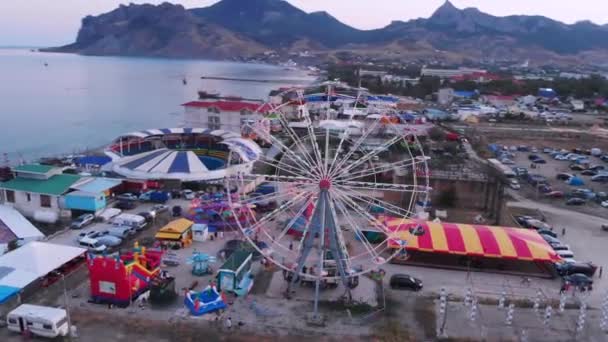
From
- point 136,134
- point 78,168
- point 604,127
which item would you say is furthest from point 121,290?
point 604,127

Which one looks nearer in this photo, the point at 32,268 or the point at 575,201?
the point at 32,268

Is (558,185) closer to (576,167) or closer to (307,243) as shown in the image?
(576,167)

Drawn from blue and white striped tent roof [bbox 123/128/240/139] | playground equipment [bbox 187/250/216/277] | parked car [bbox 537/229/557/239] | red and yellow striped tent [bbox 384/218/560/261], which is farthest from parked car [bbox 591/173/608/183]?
playground equipment [bbox 187/250/216/277]

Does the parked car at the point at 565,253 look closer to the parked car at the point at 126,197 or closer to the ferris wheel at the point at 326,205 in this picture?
the ferris wheel at the point at 326,205

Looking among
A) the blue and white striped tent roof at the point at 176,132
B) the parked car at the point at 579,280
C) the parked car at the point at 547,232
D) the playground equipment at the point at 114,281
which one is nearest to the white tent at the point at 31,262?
the playground equipment at the point at 114,281

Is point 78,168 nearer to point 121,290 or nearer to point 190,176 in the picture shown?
point 190,176

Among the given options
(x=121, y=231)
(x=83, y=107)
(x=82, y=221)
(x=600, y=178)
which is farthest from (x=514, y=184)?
(x=83, y=107)
